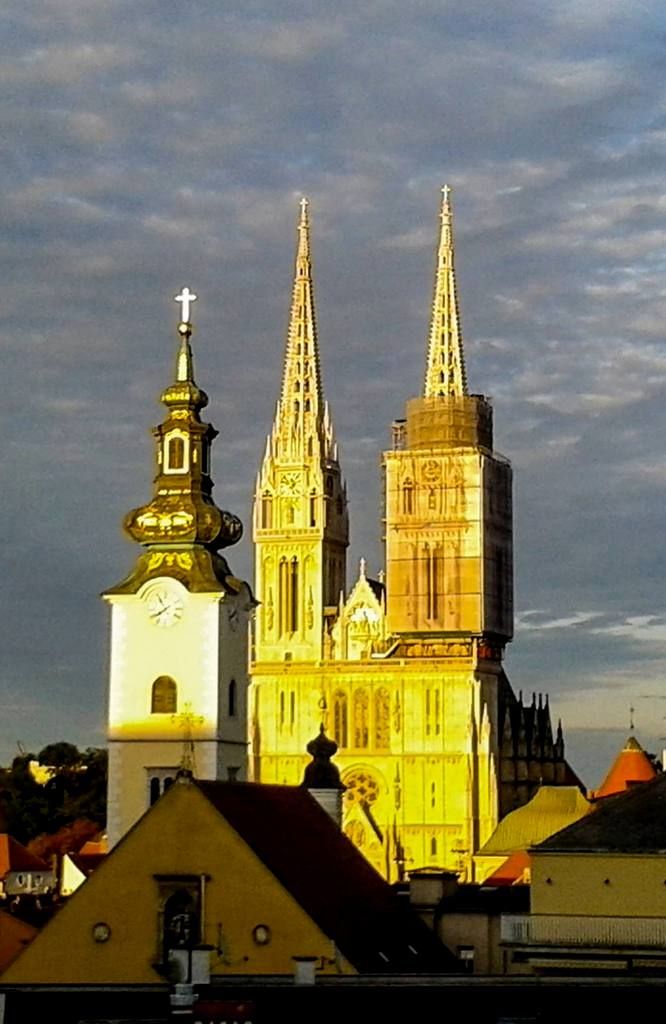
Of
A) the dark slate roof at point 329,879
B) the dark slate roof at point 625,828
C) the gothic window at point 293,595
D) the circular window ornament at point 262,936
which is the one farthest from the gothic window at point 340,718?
the circular window ornament at point 262,936

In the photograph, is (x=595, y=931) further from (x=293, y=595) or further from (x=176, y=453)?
(x=293, y=595)

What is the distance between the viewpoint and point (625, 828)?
4172 cm

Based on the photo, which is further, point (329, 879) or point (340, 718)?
point (340, 718)

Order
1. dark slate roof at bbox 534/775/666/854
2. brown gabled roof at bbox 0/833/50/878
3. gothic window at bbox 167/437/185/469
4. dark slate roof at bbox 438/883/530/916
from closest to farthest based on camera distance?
dark slate roof at bbox 534/775/666/854 < dark slate roof at bbox 438/883/530/916 < gothic window at bbox 167/437/185/469 < brown gabled roof at bbox 0/833/50/878

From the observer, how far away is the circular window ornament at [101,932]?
39750 mm

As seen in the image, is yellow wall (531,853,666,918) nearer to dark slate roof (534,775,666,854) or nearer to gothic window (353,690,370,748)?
dark slate roof (534,775,666,854)

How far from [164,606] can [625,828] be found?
19468 millimetres

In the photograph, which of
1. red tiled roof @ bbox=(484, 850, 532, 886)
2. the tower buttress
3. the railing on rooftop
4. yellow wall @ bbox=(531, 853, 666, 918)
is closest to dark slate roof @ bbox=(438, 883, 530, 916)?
Result: yellow wall @ bbox=(531, 853, 666, 918)

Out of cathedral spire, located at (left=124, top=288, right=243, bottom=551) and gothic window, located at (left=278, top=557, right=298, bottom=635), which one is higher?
gothic window, located at (left=278, top=557, right=298, bottom=635)

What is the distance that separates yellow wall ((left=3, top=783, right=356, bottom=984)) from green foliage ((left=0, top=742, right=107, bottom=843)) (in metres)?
84.4

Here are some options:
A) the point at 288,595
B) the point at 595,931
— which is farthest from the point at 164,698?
the point at 288,595

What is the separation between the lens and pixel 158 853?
1586 inches

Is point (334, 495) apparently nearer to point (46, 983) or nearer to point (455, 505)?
point (455, 505)

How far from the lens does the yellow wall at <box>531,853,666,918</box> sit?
4047cm
